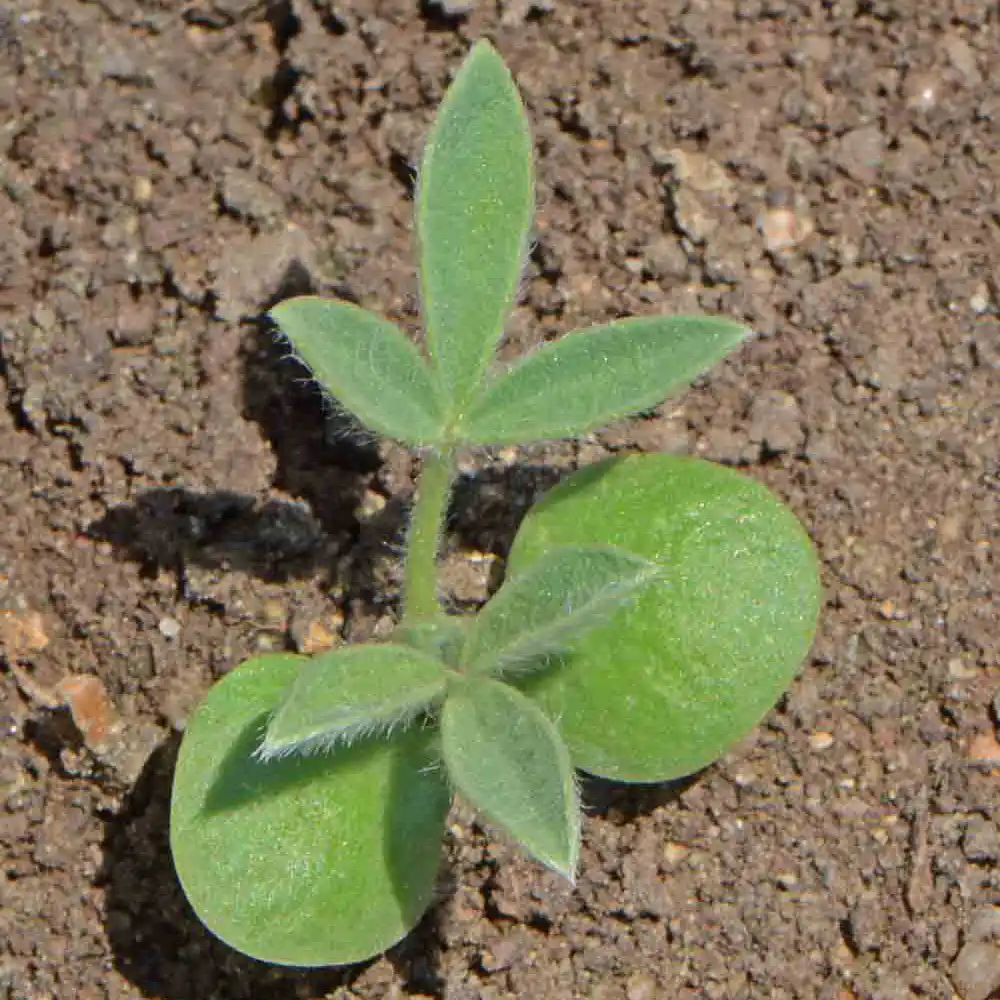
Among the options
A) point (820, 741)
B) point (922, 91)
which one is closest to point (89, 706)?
point (820, 741)

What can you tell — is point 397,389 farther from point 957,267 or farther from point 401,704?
point 957,267

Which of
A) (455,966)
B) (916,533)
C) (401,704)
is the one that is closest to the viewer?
→ (401,704)

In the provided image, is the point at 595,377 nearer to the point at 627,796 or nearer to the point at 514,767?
the point at 514,767

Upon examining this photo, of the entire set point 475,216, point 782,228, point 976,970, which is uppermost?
point 475,216

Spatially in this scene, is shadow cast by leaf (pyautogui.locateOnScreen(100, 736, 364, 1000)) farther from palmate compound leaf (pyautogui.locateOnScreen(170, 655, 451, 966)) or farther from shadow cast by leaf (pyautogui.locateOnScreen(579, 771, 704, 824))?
shadow cast by leaf (pyautogui.locateOnScreen(579, 771, 704, 824))

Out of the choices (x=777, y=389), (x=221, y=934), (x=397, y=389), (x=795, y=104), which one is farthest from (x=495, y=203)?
(x=221, y=934)

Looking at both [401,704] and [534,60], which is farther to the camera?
[534,60]
